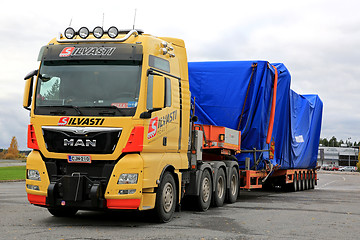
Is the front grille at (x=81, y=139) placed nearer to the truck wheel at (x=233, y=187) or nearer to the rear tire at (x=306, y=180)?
the truck wheel at (x=233, y=187)

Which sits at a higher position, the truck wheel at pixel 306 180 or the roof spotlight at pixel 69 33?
the roof spotlight at pixel 69 33

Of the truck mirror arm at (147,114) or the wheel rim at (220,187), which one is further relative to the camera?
the wheel rim at (220,187)

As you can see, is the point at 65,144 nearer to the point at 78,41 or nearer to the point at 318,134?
the point at 78,41

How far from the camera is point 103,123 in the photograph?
938cm

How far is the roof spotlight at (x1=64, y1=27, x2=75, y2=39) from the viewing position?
1036 centimetres

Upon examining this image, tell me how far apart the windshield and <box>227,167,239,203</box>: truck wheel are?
19.5ft

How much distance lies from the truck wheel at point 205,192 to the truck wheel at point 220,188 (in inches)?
19.9

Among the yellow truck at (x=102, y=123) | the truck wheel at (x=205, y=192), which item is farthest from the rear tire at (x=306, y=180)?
the yellow truck at (x=102, y=123)

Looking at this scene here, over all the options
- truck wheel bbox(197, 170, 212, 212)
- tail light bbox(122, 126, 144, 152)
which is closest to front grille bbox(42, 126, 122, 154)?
tail light bbox(122, 126, 144, 152)

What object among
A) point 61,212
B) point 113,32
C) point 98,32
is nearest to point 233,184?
point 61,212

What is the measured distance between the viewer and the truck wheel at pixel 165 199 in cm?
1011

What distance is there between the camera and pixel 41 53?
1023 cm

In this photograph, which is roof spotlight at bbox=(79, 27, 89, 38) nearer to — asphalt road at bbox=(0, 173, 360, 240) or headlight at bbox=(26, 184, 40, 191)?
headlight at bbox=(26, 184, 40, 191)

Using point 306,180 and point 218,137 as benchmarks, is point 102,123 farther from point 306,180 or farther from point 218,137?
point 306,180
